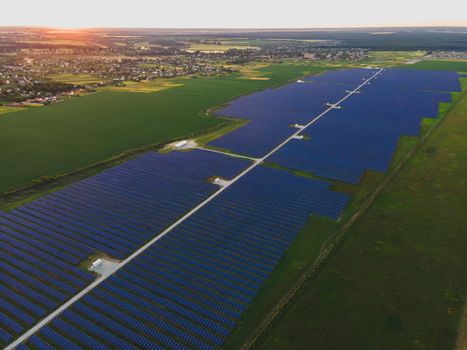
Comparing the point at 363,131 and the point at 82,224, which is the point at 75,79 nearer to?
the point at 363,131

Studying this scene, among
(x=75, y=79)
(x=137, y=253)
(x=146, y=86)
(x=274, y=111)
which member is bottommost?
(x=137, y=253)

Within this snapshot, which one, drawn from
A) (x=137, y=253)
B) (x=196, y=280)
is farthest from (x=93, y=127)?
(x=196, y=280)

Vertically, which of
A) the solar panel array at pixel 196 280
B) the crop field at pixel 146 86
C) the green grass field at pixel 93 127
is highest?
the crop field at pixel 146 86

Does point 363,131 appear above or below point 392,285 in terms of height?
above

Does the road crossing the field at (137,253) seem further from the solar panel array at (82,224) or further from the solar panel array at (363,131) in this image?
the solar panel array at (363,131)

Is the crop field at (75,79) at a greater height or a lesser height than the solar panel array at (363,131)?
greater

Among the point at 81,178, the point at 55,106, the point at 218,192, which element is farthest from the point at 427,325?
the point at 55,106

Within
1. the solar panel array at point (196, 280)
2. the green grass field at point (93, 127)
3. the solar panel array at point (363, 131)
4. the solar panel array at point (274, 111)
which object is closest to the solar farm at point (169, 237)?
the solar panel array at point (196, 280)
